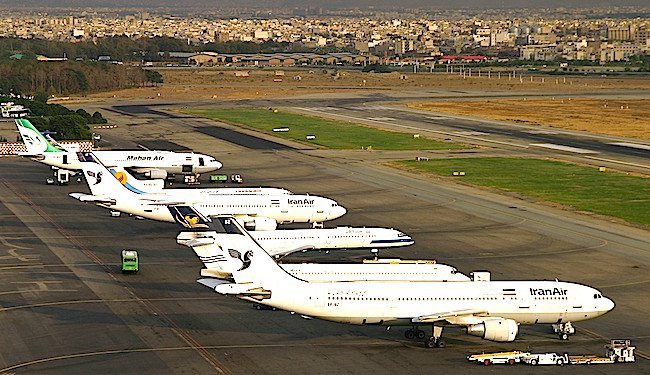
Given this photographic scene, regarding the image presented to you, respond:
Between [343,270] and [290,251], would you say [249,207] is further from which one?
[343,270]

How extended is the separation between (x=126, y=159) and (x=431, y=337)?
8023 cm

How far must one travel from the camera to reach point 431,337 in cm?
6122

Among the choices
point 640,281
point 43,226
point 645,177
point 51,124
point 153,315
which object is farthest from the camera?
point 51,124

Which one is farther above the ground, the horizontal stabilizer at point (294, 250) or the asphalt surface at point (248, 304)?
the horizontal stabilizer at point (294, 250)

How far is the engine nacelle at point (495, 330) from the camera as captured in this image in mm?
59594

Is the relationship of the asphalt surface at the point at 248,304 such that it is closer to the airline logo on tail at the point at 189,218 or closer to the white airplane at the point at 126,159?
the white airplane at the point at 126,159

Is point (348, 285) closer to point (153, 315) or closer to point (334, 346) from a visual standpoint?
point (334, 346)

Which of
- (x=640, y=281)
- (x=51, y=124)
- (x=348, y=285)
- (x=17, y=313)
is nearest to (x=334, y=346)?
(x=348, y=285)

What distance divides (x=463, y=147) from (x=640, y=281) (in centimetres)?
8874

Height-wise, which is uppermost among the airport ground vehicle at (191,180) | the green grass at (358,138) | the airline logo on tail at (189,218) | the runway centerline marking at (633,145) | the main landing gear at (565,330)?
the airline logo on tail at (189,218)

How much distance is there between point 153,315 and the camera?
68.1 metres

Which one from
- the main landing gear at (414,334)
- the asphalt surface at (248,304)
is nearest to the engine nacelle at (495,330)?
the asphalt surface at (248,304)

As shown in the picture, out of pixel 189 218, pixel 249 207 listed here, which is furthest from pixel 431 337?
pixel 249 207

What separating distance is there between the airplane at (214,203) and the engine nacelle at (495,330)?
3551 centimetres
